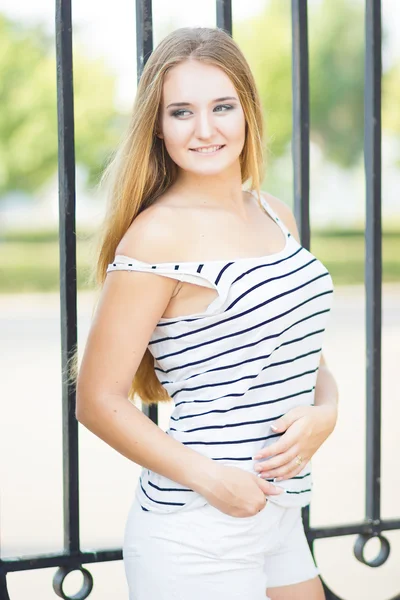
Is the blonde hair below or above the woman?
above

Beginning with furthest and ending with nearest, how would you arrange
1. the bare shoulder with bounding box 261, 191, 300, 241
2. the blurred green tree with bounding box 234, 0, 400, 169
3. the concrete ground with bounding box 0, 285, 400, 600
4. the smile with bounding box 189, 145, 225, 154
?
the blurred green tree with bounding box 234, 0, 400, 169
the concrete ground with bounding box 0, 285, 400, 600
the bare shoulder with bounding box 261, 191, 300, 241
the smile with bounding box 189, 145, 225, 154

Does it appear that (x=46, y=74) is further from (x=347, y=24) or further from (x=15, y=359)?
(x=15, y=359)

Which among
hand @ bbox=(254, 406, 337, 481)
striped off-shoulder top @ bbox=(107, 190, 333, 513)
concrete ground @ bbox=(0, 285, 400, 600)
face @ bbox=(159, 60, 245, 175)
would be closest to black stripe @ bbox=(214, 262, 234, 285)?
striped off-shoulder top @ bbox=(107, 190, 333, 513)

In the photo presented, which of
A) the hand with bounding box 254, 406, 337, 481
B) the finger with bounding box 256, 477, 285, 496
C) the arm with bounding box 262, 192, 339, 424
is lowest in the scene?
the finger with bounding box 256, 477, 285, 496

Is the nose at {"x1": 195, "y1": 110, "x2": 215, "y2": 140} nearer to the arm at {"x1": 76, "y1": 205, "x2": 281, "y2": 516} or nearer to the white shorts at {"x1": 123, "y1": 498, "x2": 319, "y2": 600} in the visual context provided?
the arm at {"x1": 76, "y1": 205, "x2": 281, "y2": 516}

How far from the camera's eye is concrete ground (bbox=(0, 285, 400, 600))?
3.43m

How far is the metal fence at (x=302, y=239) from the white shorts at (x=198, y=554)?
7.5 inches

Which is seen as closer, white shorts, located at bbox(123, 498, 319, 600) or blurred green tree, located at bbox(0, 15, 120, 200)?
white shorts, located at bbox(123, 498, 319, 600)

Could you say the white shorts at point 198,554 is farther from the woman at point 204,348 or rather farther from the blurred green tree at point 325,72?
the blurred green tree at point 325,72

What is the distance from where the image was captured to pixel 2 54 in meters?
24.1

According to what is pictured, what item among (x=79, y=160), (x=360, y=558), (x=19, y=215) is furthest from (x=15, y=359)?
(x=19, y=215)

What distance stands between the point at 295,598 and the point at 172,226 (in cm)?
77

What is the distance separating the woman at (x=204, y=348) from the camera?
1.50 metres

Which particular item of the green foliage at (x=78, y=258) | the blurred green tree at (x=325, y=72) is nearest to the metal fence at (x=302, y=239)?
the green foliage at (x=78, y=258)
